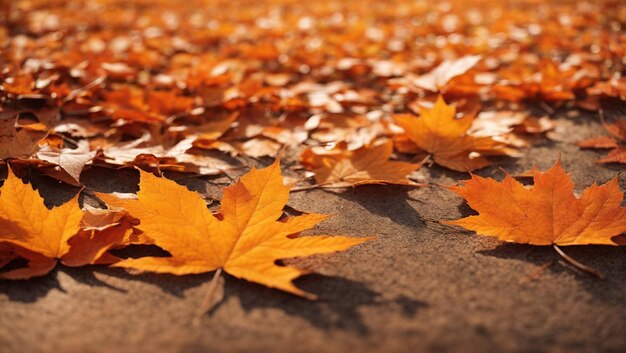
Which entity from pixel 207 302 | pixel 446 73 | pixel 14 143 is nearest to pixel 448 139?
pixel 446 73

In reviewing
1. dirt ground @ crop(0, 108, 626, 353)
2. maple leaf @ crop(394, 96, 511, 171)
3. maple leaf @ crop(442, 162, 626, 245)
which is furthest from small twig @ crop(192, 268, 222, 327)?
maple leaf @ crop(394, 96, 511, 171)

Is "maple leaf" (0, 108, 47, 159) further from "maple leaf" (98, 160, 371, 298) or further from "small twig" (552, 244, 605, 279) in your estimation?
"small twig" (552, 244, 605, 279)

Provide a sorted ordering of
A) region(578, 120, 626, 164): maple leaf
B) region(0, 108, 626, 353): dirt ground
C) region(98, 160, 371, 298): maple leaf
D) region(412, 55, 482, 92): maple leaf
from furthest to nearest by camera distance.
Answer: region(412, 55, 482, 92): maple leaf
region(578, 120, 626, 164): maple leaf
region(98, 160, 371, 298): maple leaf
region(0, 108, 626, 353): dirt ground

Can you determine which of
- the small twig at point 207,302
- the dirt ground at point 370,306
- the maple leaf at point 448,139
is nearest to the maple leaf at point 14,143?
the dirt ground at point 370,306

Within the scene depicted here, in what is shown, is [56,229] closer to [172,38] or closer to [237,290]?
[237,290]

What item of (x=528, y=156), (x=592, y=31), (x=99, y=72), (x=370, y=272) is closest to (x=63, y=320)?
(x=370, y=272)

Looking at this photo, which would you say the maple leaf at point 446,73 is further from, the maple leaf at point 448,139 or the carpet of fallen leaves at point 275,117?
the maple leaf at point 448,139

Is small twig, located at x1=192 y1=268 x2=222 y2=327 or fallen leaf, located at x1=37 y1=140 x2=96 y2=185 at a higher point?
fallen leaf, located at x1=37 y1=140 x2=96 y2=185

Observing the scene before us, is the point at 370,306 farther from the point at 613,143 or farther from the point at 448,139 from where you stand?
the point at 613,143
